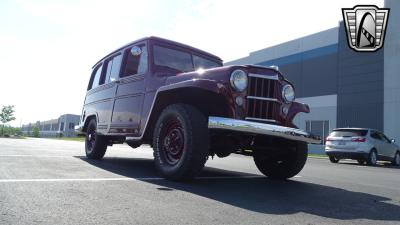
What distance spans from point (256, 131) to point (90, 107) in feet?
17.8

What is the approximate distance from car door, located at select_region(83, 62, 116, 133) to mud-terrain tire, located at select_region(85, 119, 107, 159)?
1.00 ft

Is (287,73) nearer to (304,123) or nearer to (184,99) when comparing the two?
(304,123)

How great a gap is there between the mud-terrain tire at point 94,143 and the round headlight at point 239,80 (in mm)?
4306

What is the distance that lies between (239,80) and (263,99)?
48cm

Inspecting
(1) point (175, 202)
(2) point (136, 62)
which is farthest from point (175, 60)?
(1) point (175, 202)

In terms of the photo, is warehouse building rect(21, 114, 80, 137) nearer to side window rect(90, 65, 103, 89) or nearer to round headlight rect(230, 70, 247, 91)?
side window rect(90, 65, 103, 89)

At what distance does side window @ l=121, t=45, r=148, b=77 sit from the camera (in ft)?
21.6

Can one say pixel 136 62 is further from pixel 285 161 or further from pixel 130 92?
pixel 285 161

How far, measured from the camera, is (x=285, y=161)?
241 inches

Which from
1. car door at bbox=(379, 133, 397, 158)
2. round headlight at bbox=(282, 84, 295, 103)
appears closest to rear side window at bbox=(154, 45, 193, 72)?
round headlight at bbox=(282, 84, 295, 103)

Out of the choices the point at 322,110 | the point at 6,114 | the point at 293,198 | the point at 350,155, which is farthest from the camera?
the point at 6,114

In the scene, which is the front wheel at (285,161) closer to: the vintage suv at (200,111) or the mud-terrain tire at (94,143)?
the vintage suv at (200,111)

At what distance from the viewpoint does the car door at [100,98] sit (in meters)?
7.75

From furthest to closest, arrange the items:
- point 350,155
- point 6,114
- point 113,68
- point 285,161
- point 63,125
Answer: point 63,125
point 6,114
point 350,155
point 113,68
point 285,161
